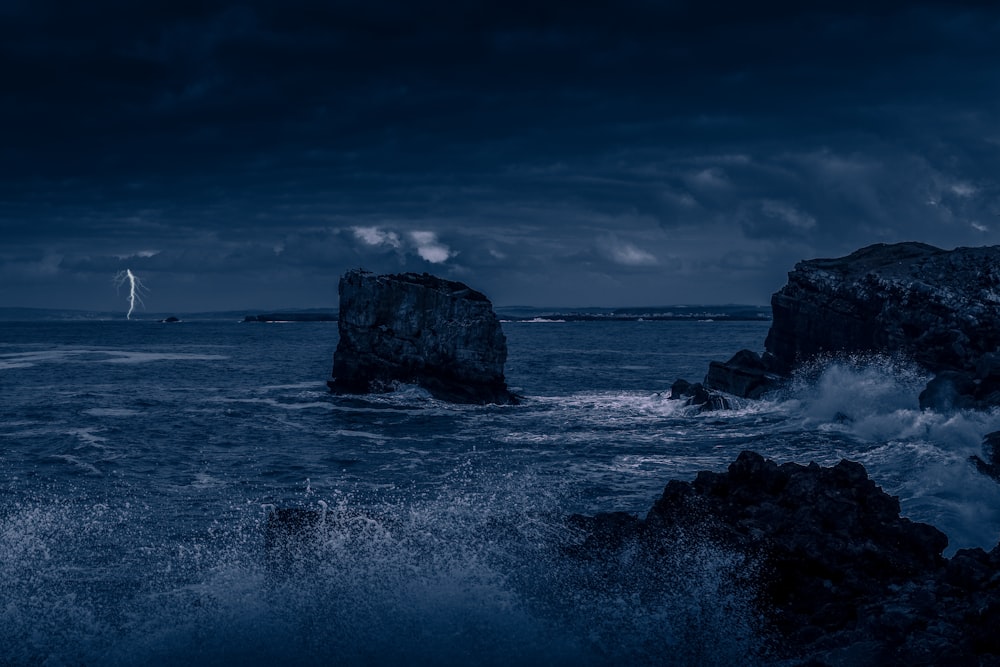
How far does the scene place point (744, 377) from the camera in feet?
185

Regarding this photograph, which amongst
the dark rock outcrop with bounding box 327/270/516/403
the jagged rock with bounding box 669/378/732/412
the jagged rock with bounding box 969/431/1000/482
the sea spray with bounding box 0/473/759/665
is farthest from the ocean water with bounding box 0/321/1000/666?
the dark rock outcrop with bounding box 327/270/516/403

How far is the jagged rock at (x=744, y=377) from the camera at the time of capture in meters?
55.7

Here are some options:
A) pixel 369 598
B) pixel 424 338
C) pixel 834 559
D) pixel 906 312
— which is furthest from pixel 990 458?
pixel 424 338

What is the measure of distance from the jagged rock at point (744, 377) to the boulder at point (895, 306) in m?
2.57

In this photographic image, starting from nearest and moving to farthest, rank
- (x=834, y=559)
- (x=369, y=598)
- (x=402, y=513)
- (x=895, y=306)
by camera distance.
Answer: (x=834, y=559)
(x=369, y=598)
(x=402, y=513)
(x=895, y=306)

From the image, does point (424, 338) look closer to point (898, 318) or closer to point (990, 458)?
point (898, 318)

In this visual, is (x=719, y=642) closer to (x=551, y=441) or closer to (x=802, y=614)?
(x=802, y=614)

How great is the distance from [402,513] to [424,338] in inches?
1306

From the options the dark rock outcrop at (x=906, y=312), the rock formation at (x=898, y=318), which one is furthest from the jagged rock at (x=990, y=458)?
the dark rock outcrop at (x=906, y=312)

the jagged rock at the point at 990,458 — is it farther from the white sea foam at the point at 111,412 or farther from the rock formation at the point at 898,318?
the white sea foam at the point at 111,412

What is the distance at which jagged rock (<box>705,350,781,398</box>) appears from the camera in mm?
55688

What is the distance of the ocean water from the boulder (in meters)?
2.03

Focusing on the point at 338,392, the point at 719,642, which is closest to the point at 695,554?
the point at 719,642

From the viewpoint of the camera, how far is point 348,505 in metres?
28.5
